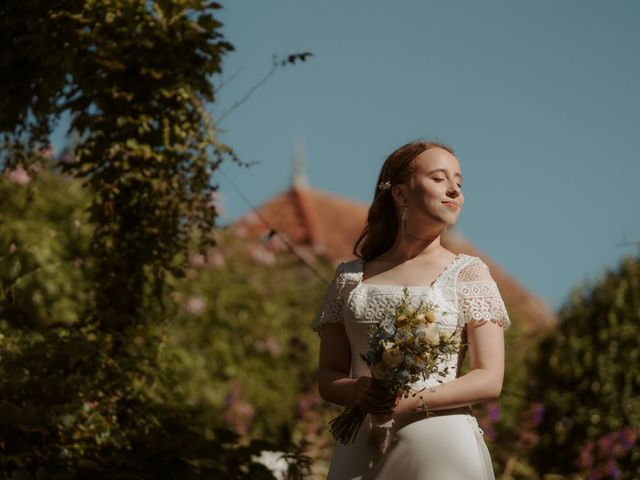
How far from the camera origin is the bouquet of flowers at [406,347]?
3084mm

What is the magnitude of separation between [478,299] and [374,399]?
0.51 m

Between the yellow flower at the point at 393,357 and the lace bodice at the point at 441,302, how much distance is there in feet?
0.86

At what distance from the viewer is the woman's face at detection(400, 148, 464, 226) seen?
348 centimetres

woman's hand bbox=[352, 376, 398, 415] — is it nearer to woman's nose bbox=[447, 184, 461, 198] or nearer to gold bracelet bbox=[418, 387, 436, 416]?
gold bracelet bbox=[418, 387, 436, 416]

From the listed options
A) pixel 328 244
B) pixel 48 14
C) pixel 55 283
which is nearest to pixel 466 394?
pixel 48 14

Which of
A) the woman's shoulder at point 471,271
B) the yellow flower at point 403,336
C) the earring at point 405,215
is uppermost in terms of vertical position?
the earring at point 405,215

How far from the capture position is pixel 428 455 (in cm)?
327

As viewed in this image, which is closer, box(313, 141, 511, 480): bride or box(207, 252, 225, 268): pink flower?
box(313, 141, 511, 480): bride

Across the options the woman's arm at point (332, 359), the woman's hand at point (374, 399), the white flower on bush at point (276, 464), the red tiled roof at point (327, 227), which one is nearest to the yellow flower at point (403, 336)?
the woman's hand at point (374, 399)

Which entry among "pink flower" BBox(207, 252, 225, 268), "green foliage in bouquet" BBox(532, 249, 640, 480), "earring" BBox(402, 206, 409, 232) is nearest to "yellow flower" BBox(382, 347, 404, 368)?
"earring" BBox(402, 206, 409, 232)

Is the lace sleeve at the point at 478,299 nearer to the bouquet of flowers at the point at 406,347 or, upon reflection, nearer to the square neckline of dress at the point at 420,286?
the square neckline of dress at the point at 420,286

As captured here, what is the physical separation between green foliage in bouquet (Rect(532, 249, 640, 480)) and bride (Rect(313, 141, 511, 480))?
18.4ft

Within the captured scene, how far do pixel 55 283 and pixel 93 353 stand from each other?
3.81 metres

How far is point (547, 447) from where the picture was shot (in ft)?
30.7
